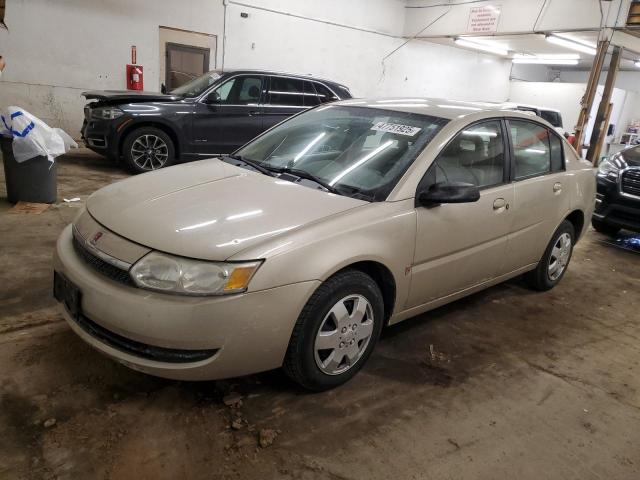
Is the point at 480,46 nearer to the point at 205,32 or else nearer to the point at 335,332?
the point at 205,32

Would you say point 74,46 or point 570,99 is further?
point 570,99

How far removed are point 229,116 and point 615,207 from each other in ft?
17.4

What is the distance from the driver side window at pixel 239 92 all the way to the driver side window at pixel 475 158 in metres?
4.90

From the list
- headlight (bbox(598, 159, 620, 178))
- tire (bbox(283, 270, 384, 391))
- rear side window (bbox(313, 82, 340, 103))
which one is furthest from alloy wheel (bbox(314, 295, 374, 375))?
rear side window (bbox(313, 82, 340, 103))

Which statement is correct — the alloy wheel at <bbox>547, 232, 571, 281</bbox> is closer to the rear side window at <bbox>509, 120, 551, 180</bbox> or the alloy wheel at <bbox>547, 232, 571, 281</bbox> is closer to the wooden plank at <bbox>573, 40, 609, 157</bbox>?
the rear side window at <bbox>509, 120, 551, 180</bbox>

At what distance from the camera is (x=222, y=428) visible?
2188 mm

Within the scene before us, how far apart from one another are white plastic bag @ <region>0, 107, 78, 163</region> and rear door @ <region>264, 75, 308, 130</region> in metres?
3.17

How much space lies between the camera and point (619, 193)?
5.79m

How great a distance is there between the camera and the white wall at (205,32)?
888 centimetres

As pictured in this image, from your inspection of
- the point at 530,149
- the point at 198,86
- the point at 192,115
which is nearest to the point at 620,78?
the point at 198,86

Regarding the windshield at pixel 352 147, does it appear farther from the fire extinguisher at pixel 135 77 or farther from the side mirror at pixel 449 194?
the fire extinguisher at pixel 135 77

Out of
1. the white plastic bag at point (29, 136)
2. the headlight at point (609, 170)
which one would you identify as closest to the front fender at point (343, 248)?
the white plastic bag at point (29, 136)

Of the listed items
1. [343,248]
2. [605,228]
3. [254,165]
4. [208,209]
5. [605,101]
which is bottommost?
[605,228]

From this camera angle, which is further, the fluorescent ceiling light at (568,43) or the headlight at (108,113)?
the fluorescent ceiling light at (568,43)
